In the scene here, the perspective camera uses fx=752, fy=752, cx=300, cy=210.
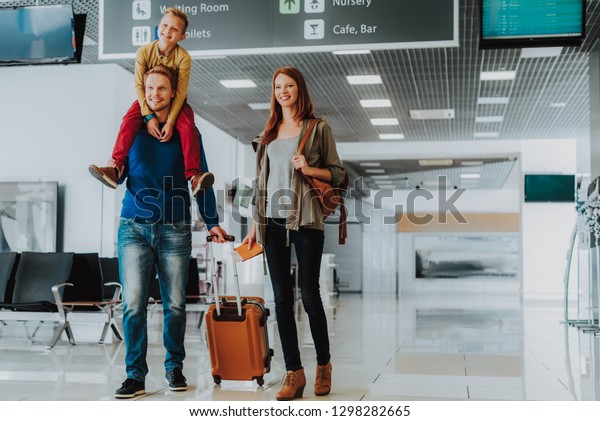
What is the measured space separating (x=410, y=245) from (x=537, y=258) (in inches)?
374

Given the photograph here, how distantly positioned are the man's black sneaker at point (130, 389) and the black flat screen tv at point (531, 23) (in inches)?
135

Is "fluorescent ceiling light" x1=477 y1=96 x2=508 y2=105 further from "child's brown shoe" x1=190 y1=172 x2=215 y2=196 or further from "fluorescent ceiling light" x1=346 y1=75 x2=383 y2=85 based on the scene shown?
"child's brown shoe" x1=190 y1=172 x2=215 y2=196

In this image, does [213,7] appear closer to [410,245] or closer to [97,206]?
[97,206]

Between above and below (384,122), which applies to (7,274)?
below

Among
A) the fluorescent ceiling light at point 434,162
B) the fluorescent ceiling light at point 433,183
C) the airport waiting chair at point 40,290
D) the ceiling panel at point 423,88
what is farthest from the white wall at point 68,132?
the fluorescent ceiling light at point 433,183

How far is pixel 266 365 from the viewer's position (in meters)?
3.56

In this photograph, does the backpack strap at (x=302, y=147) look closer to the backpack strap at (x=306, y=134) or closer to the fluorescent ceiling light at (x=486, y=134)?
the backpack strap at (x=306, y=134)

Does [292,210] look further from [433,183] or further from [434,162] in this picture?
[433,183]

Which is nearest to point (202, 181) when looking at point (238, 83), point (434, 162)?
point (238, 83)

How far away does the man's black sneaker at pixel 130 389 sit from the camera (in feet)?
10.7

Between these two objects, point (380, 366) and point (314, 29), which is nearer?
point (380, 366)

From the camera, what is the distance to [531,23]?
5270mm

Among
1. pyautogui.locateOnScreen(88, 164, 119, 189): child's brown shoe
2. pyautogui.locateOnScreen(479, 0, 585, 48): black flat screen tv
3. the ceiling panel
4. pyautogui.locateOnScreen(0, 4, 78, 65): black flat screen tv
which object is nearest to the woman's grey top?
pyautogui.locateOnScreen(88, 164, 119, 189): child's brown shoe

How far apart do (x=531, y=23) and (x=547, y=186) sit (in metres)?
9.50
